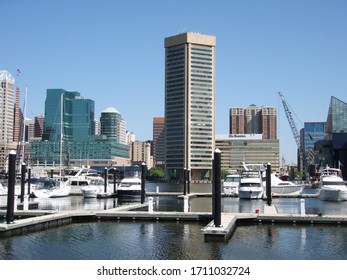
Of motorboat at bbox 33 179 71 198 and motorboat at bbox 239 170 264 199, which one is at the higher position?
motorboat at bbox 239 170 264 199

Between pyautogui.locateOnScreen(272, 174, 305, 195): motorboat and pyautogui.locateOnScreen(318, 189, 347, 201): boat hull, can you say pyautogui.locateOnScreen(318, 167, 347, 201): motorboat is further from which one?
pyautogui.locateOnScreen(272, 174, 305, 195): motorboat

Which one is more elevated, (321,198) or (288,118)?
(288,118)

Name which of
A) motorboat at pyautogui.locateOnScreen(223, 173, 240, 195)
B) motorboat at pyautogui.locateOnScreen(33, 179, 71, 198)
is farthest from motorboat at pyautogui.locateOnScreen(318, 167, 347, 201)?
motorboat at pyautogui.locateOnScreen(33, 179, 71, 198)

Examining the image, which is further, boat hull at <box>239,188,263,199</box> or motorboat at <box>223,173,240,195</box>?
motorboat at <box>223,173,240,195</box>

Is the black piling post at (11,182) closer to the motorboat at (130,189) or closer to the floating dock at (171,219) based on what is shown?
the floating dock at (171,219)

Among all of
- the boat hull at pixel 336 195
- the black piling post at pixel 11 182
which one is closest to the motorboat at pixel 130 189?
the boat hull at pixel 336 195

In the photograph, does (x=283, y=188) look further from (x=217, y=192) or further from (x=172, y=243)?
(x=172, y=243)

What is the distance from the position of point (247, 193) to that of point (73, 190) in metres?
43.9
